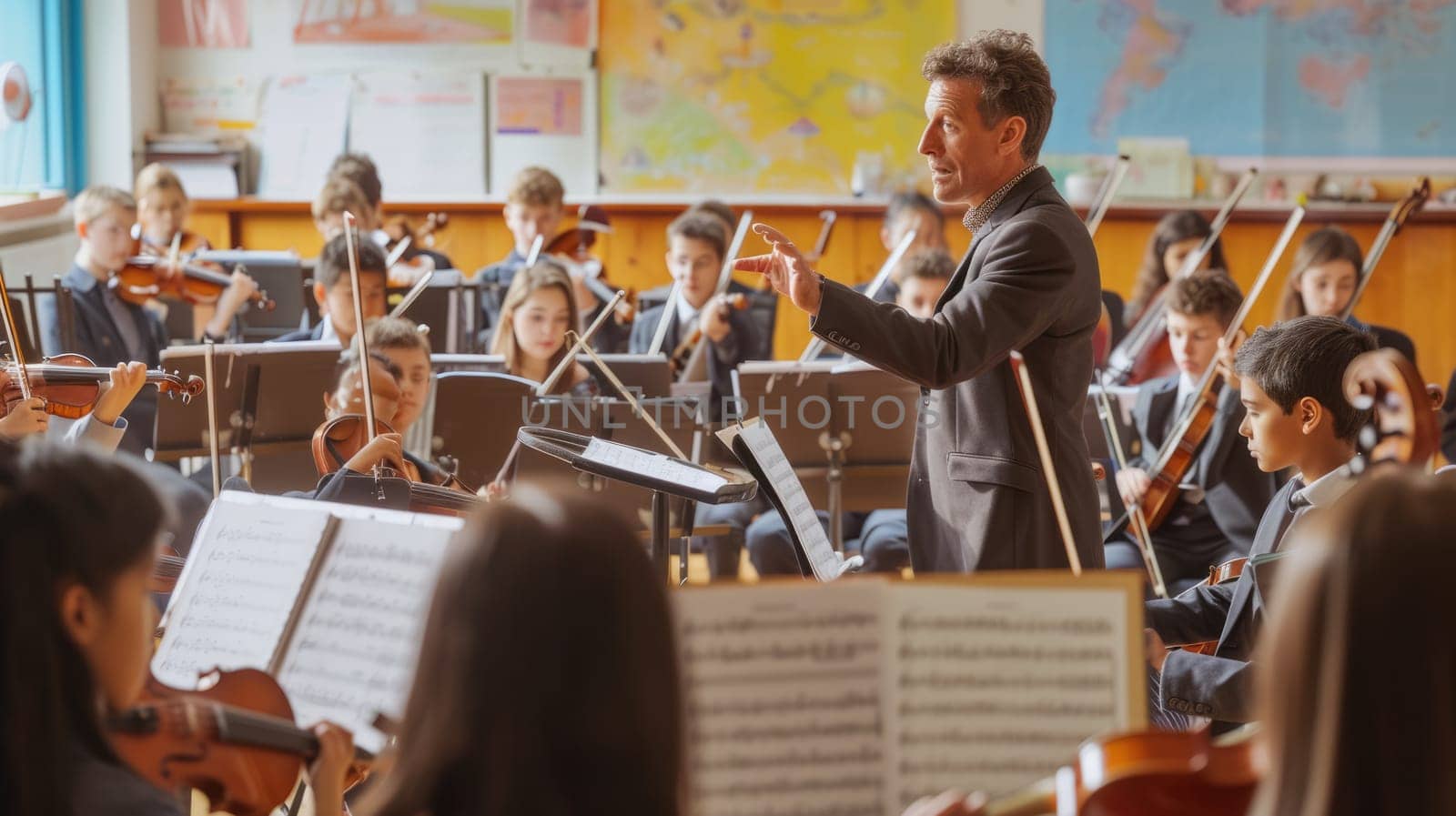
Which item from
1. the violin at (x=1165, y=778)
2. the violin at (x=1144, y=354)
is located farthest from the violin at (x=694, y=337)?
the violin at (x=1165, y=778)

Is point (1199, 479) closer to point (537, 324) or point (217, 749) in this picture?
point (537, 324)

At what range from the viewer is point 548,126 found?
18.9ft

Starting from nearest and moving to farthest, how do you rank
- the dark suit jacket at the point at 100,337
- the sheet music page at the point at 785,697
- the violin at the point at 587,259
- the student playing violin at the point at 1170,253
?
the sheet music page at the point at 785,697 → the dark suit jacket at the point at 100,337 → the violin at the point at 587,259 → the student playing violin at the point at 1170,253

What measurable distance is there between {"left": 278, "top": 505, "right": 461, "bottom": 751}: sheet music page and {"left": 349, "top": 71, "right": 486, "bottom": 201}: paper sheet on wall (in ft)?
14.8

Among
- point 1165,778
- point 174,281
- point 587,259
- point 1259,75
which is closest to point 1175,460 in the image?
point 1165,778

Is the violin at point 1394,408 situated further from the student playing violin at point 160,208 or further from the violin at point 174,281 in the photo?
the student playing violin at point 160,208

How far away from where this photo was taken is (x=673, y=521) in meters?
2.79

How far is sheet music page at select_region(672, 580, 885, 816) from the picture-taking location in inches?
44.0

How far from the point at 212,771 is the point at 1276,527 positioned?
1320mm

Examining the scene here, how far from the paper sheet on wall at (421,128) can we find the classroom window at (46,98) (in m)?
1.00

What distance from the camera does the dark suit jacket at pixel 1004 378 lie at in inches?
66.1

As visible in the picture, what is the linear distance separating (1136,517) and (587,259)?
2.37 m

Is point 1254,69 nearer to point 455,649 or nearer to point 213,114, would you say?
point 213,114

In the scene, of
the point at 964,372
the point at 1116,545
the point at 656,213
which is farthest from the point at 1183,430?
the point at 656,213
